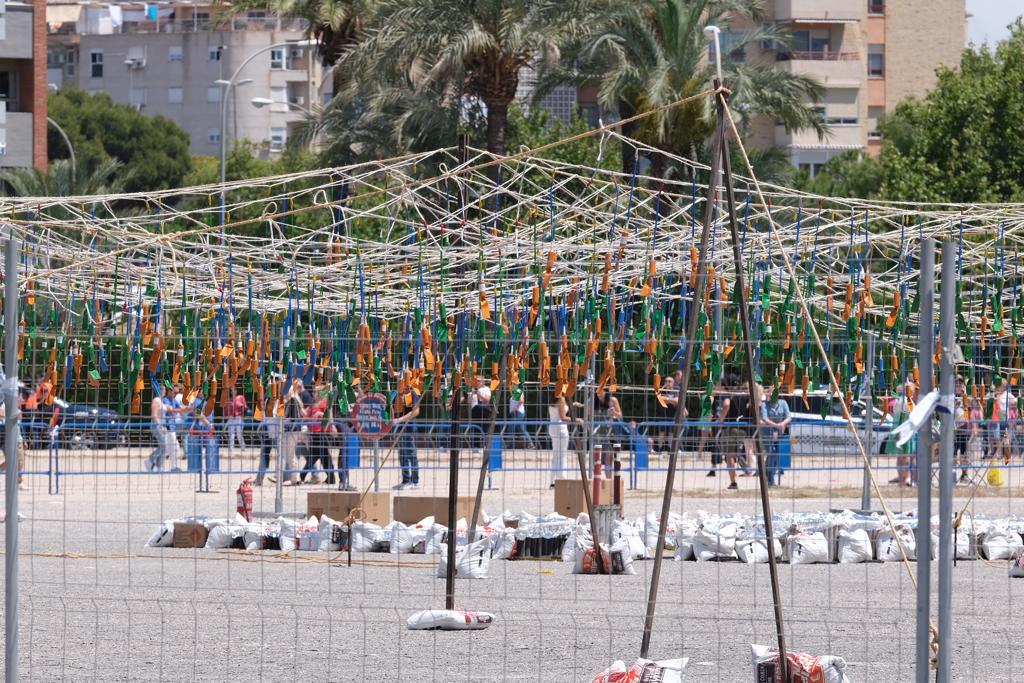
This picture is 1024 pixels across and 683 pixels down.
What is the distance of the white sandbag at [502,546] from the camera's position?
13635 mm

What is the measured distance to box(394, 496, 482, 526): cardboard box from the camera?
48.5 feet

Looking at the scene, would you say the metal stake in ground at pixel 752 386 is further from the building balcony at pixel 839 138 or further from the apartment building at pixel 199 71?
the apartment building at pixel 199 71

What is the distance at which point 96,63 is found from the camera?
8800 cm

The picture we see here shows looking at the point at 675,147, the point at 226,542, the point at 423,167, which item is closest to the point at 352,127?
the point at 423,167

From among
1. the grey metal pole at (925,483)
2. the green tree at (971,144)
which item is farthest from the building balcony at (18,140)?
the grey metal pole at (925,483)

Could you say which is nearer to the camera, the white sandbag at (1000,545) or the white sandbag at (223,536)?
the white sandbag at (1000,545)

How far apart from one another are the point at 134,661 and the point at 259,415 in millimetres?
2356

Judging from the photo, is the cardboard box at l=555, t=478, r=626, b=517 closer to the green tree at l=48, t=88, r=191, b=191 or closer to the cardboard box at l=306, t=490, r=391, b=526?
the cardboard box at l=306, t=490, r=391, b=526

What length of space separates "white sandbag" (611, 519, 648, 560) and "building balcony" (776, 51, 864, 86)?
163ft

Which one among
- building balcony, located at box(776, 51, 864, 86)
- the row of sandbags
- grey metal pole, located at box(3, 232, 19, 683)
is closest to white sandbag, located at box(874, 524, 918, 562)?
the row of sandbags

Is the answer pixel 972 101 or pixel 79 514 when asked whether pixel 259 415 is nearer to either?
pixel 79 514

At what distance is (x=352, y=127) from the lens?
2998cm

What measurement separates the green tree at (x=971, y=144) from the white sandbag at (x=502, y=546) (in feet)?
75.9

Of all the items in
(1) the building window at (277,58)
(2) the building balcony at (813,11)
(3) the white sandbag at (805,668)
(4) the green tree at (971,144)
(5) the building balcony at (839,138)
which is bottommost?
(3) the white sandbag at (805,668)
